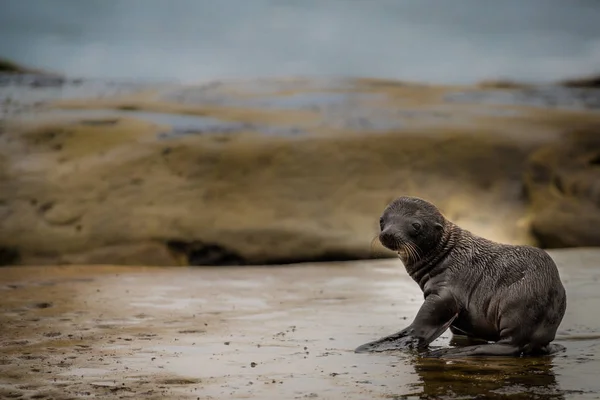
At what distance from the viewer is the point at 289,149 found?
12.1 m

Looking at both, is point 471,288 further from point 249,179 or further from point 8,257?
point 8,257

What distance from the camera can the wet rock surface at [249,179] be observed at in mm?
11141

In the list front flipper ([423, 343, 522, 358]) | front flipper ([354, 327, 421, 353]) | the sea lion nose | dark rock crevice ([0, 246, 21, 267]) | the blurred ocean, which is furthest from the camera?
the blurred ocean

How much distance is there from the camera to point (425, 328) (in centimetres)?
544

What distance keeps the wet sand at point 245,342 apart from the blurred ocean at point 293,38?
5.95 metres

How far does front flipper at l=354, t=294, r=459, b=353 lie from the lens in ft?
17.4

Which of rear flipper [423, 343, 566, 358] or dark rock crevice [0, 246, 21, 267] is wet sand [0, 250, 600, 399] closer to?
rear flipper [423, 343, 566, 358]

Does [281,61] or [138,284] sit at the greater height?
[281,61]

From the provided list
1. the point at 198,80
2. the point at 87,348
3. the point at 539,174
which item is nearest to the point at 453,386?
the point at 87,348

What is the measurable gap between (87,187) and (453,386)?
795cm

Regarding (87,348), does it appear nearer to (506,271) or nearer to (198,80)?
(506,271)

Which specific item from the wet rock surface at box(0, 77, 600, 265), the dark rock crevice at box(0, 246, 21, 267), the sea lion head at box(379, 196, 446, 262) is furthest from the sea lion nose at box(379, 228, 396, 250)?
the dark rock crevice at box(0, 246, 21, 267)

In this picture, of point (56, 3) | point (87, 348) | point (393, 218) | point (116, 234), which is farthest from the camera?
point (56, 3)

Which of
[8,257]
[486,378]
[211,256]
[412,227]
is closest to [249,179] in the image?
[211,256]
